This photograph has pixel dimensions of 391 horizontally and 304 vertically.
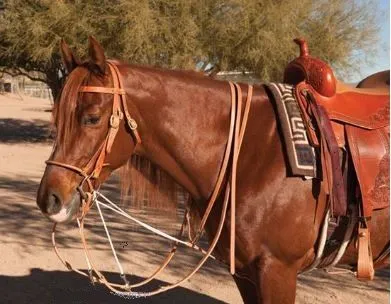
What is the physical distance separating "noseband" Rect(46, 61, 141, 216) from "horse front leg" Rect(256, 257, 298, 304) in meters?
0.82

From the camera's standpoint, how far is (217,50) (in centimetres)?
1427

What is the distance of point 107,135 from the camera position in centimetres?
201

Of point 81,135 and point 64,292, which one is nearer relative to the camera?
point 81,135

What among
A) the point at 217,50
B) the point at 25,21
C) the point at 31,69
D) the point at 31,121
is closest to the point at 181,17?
the point at 217,50

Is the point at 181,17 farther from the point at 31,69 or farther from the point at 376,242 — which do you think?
the point at 376,242

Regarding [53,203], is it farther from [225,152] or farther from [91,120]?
[225,152]

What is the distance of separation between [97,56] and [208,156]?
0.67m

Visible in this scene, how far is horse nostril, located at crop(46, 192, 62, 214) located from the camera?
1979 millimetres

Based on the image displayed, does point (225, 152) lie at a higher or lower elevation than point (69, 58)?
lower

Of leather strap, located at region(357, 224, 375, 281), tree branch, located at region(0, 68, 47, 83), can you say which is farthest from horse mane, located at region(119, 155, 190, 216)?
tree branch, located at region(0, 68, 47, 83)

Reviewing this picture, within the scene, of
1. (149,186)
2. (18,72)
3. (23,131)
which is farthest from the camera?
(23,131)

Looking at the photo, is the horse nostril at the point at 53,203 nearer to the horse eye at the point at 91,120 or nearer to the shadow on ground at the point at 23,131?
the horse eye at the point at 91,120

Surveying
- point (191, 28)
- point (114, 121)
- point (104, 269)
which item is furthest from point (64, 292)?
point (191, 28)

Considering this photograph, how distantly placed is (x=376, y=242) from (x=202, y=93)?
1118 mm
